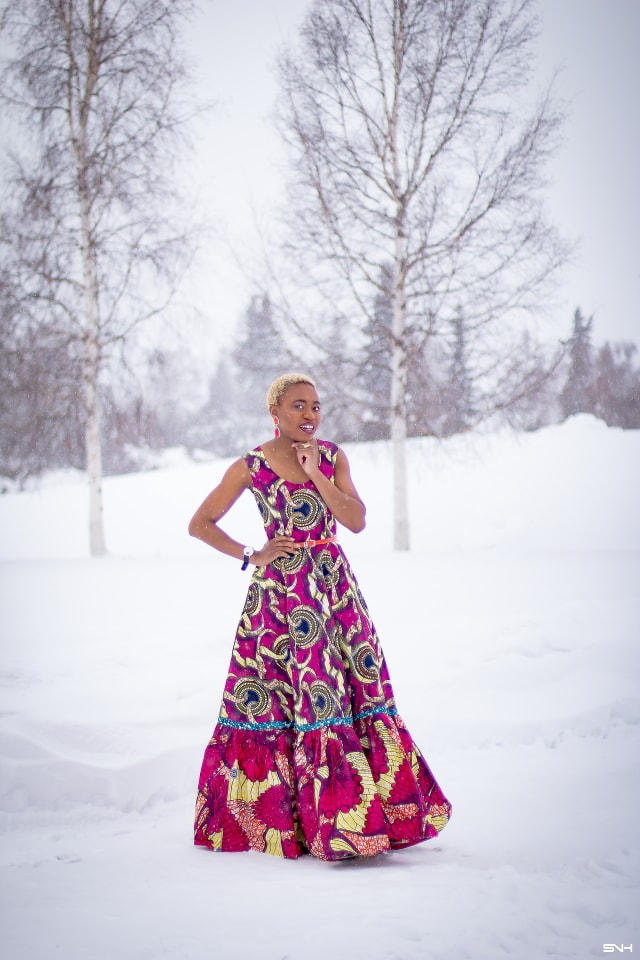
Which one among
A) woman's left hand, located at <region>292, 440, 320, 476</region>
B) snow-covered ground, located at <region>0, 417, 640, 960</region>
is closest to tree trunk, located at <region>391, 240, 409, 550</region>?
snow-covered ground, located at <region>0, 417, 640, 960</region>

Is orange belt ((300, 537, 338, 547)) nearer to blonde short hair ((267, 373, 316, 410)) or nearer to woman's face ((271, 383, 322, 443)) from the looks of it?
woman's face ((271, 383, 322, 443))

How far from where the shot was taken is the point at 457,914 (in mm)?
1968

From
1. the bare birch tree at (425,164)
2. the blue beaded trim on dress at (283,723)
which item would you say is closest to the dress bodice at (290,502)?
the blue beaded trim on dress at (283,723)

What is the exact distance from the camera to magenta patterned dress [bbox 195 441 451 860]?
2.37 m

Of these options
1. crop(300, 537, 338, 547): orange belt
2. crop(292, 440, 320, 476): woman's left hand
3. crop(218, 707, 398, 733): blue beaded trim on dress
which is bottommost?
crop(218, 707, 398, 733): blue beaded trim on dress

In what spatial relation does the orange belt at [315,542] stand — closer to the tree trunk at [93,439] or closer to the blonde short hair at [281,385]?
the blonde short hair at [281,385]

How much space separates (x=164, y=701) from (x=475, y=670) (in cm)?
167

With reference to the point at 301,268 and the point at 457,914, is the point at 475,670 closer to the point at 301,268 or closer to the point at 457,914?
the point at 457,914

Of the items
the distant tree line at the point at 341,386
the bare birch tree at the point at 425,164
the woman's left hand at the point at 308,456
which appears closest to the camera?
the woman's left hand at the point at 308,456

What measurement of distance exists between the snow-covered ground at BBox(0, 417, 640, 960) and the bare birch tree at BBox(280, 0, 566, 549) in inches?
125

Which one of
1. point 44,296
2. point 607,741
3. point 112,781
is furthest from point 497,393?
point 112,781

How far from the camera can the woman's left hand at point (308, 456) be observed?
2471 millimetres

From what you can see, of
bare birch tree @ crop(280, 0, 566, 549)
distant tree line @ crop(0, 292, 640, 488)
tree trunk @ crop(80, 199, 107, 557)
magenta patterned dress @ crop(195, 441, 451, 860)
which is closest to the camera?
magenta patterned dress @ crop(195, 441, 451, 860)

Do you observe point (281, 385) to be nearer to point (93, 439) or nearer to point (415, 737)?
point (415, 737)
